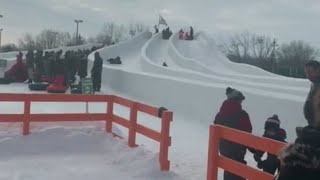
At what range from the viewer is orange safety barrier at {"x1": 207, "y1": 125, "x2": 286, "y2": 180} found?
5031 mm

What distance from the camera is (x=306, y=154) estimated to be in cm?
309

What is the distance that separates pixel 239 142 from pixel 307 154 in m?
2.51

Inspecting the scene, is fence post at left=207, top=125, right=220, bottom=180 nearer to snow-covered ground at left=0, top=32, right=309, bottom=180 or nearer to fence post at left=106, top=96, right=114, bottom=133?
snow-covered ground at left=0, top=32, right=309, bottom=180

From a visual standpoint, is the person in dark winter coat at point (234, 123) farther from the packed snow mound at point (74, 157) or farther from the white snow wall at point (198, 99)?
the white snow wall at point (198, 99)

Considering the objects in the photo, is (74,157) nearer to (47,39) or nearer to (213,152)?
(213,152)

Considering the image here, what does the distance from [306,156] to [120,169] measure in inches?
195

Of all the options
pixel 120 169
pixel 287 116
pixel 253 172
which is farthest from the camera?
pixel 287 116

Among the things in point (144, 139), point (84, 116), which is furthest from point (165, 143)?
point (144, 139)

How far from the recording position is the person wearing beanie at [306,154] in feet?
10.0

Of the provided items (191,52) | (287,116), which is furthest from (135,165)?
(191,52)

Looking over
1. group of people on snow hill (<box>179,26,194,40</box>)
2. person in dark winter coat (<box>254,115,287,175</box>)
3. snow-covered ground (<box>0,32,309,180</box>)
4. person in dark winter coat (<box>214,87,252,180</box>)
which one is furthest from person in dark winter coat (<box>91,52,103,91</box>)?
group of people on snow hill (<box>179,26,194,40</box>)

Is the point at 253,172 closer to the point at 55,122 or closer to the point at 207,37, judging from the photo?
the point at 55,122

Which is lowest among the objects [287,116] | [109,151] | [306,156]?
[109,151]

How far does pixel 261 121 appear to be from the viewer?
10953 millimetres
